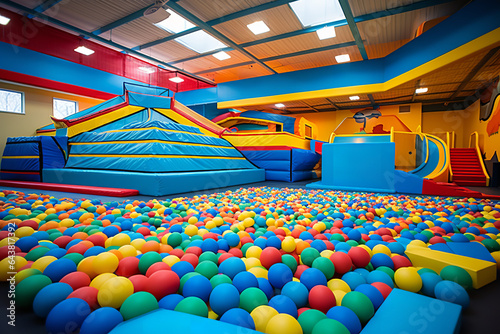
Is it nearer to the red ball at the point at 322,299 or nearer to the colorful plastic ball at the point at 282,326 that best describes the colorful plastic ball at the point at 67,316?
the colorful plastic ball at the point at 282,326

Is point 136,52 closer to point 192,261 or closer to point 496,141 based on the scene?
point 192,261

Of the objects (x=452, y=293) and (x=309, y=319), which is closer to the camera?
(x=309, y=319)

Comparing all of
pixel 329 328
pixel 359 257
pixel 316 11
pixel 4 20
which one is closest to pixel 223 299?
pixel 329 328

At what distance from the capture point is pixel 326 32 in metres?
5.92

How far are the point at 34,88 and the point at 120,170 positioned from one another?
19.4ft

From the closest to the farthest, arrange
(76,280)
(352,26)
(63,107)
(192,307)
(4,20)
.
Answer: (192,307) < (76,280) < (352,26) < (4,20) < (63,107)

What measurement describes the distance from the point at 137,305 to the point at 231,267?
0.34 metres

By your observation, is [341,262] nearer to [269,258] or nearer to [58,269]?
[269,258]

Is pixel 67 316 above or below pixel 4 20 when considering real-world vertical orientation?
below

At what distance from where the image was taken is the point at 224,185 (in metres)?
3.85

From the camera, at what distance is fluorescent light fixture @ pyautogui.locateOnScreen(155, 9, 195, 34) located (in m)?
5.73

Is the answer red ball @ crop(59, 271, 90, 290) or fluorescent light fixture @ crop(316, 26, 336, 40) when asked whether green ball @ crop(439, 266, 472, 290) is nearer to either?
red ball @ crop(59, 271, 90, 290)

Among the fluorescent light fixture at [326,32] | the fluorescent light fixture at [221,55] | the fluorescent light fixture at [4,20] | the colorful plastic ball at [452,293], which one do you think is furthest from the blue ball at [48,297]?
the fluorescent light fixture at [4,20]

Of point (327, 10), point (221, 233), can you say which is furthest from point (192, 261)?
point (327, 10)
